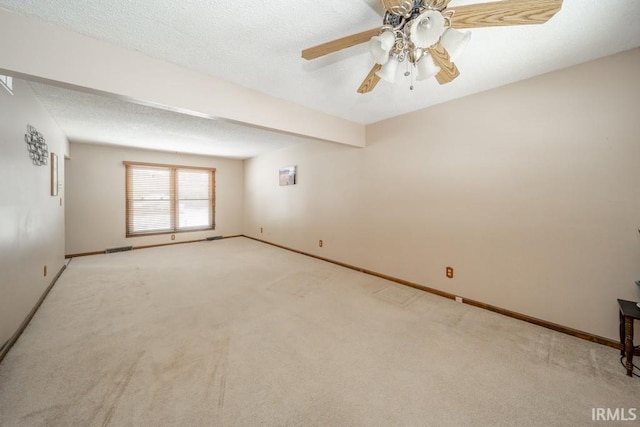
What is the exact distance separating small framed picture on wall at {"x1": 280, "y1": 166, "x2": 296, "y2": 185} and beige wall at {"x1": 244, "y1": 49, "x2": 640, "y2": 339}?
5.80 ft

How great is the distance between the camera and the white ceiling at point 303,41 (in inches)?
58.1

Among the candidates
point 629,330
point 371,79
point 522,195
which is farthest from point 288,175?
point 629,330

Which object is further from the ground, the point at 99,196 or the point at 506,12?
the point at 506,12

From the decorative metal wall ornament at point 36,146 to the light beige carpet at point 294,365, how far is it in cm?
159

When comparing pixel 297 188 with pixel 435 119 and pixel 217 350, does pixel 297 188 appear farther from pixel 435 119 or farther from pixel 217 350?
pixel 217 350

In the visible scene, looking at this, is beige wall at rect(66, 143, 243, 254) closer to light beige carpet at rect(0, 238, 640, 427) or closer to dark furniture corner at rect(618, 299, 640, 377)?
light beige carpet at rect(0, 238, 640, 427)

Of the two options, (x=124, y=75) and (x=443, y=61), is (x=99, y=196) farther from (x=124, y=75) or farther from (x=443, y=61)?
(x=443, y=61)

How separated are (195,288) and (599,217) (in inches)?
169

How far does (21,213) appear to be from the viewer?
2211mm

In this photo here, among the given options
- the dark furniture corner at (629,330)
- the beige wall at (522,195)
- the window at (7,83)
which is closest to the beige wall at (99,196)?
the window at (7,83)

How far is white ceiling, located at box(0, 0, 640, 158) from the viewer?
Answer: 147 cm

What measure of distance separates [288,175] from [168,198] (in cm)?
314

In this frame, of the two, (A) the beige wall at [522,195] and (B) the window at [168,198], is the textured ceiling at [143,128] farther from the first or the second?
(A) the beige wall at [522,195]

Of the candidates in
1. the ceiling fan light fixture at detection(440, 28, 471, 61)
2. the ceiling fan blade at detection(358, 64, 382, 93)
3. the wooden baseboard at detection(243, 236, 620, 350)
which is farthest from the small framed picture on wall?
the ceiling fan light fixture at detection(440, 28, 471, 61)
